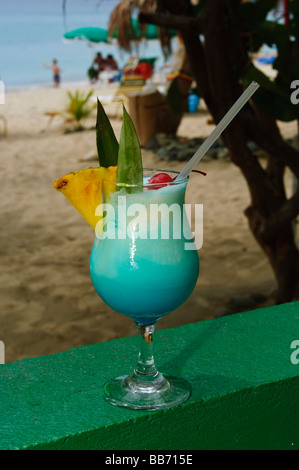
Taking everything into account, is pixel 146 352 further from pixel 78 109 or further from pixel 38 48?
pixel 38 48

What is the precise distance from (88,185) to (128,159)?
0.07 metres

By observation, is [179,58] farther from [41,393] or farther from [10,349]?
[41,393]

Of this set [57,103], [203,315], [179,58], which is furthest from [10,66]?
[203,315]

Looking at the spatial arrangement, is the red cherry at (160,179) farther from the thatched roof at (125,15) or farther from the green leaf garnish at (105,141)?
the thatched roof at (125,15)

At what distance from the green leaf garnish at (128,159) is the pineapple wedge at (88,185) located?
2 centimetres

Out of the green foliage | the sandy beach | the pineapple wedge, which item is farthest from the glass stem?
the green foliage

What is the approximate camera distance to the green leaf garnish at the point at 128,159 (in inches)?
29.2

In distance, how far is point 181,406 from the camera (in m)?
0.82

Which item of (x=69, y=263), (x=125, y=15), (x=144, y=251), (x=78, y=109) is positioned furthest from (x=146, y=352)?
(x=78, y=109)

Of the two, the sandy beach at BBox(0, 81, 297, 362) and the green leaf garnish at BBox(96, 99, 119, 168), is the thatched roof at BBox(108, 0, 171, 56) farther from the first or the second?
the green leaf garnish at BBox(96, 99, 119, 168)

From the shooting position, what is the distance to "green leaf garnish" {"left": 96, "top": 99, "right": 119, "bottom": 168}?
0.82m

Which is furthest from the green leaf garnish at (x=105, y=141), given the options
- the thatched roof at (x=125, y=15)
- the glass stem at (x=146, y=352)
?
the thatched roof at (x=125, y=15)

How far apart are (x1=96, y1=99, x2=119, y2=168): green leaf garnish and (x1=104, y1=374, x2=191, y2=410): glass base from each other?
32 centimetres
